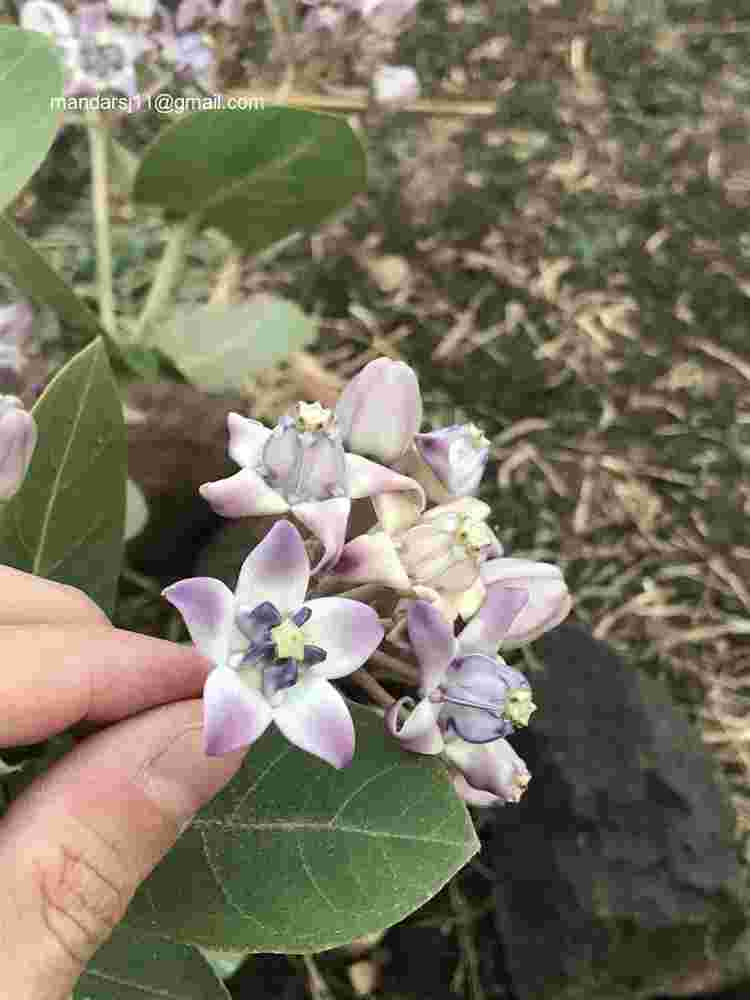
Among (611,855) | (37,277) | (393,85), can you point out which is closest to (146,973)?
(37,277)

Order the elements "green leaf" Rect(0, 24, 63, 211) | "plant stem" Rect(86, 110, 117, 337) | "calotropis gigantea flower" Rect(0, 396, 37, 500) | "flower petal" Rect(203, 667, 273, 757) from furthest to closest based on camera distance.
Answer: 1. "plant stem" Rect(86, 110, 117, 337)
2. "green leaf" Rect(0, 24, 63, 211)
3. "calotropis gigantea flower" Rect(0, 396, 37, 500)
4. "flower petal" Rect(203, 667, 273, 757)

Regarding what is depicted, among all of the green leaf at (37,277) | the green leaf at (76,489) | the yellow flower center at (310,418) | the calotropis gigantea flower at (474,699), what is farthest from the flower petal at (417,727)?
the green leaf at (37,277)

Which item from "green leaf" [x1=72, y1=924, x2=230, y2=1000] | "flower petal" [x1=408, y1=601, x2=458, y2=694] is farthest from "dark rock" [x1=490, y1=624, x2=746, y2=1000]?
"flower petal" [x1=408, y1=601, x2=458, y2=694]

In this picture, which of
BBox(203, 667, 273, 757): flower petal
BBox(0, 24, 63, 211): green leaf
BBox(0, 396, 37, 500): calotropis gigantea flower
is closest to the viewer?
BBox(203, 667, 273, 757): flower petal

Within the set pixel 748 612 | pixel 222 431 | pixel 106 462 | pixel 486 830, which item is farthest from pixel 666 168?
pixel 106 462

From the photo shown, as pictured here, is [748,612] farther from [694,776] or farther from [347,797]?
[347,797]

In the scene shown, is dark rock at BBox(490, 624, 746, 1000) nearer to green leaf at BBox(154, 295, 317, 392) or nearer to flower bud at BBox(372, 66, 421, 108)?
green leaf at BBox(154, 295, 317, 392)
